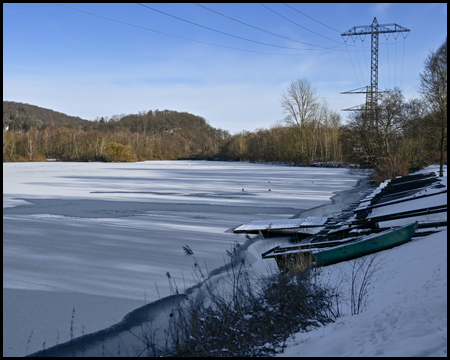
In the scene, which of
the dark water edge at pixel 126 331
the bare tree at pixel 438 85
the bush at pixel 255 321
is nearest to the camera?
the bush at pixel 255 321

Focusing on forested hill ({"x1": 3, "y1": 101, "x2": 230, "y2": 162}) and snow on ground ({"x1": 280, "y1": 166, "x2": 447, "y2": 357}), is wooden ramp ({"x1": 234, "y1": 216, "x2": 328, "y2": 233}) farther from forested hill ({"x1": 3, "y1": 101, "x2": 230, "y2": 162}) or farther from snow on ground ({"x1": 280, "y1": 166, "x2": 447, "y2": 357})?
forested hill ({"x1": 3, "y1": 101, "x2": 230, "y2": 162})

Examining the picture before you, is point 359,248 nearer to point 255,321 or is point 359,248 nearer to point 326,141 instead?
point 255,321

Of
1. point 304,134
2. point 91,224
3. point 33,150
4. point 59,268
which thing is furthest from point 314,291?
point 33,150

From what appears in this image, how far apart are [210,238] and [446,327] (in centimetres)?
608

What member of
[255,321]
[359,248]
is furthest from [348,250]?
[255,321]

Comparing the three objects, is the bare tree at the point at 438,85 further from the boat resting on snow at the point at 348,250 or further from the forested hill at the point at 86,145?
the forested hill at the point at 86,145

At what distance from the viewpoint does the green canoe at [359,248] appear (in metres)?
6.49

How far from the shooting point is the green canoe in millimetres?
6492

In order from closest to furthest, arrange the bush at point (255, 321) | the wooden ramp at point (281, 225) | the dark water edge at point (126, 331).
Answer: the bush at point (255, 321), the dark water edge at point (126, 331), the wooden ramp at point (281, 225)

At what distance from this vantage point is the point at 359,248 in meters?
6.58

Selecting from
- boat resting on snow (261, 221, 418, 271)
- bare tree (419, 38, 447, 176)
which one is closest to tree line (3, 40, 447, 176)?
bare tree (419, 38, 447, 176)

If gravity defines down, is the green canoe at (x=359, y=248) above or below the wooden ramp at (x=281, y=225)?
above

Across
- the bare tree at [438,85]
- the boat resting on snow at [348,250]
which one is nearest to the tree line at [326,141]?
the bare tree at [438,85]

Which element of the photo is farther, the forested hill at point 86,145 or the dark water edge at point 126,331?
the forested hill at point 86,145
